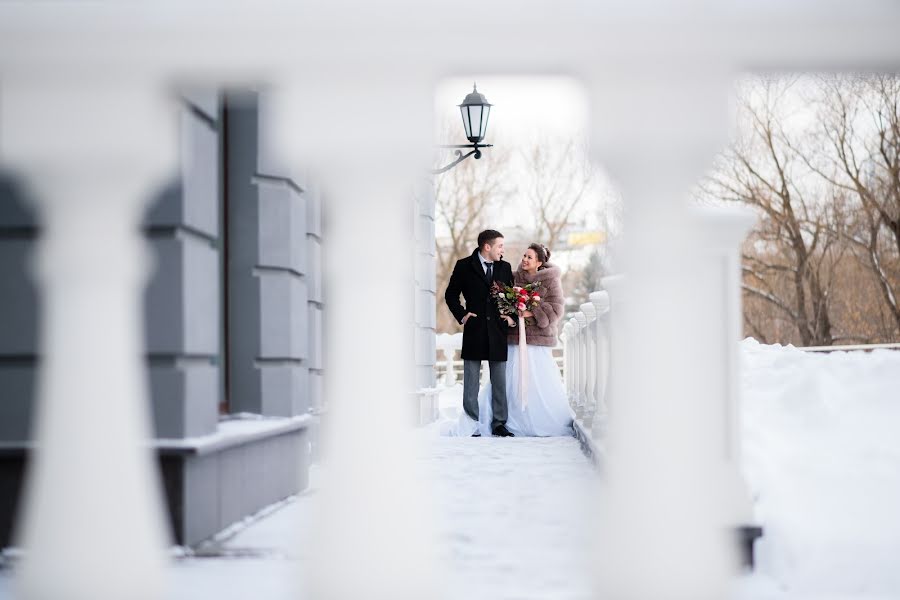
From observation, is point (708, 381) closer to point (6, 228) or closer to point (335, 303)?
point (335, 303)

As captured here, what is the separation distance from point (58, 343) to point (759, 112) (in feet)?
69.0

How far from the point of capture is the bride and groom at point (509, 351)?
9.31 m

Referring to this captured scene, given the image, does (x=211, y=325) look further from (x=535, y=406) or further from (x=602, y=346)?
(x=535, y=406)

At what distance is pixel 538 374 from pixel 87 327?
7905 millimetres

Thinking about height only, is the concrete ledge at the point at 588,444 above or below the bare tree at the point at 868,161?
below

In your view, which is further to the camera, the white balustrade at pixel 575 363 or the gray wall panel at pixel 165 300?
the white balustrade at pixel 575 363

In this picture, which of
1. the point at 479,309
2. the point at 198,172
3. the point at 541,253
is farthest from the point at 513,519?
the point at 541,253

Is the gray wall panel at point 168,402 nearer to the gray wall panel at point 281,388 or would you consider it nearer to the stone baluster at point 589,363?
the gray wall panel at point 281,388

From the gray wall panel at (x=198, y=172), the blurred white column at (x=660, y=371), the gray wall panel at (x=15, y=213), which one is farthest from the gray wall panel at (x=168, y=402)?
the blurred white column at (x=660, y=371)

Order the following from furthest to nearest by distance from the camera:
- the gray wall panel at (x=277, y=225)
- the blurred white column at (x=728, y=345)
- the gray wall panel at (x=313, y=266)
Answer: the gray wall panel at (x=313, y=266) → the gray wall panel at (x=277, y=225) → the blurred white column at (x=728, y=345)

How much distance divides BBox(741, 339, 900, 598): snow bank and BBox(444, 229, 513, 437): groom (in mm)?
3629

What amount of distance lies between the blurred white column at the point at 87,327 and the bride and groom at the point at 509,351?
297 inches

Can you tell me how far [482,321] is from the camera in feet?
30.6

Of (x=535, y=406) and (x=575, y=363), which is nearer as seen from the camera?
(x=535, y=406)
